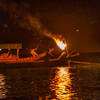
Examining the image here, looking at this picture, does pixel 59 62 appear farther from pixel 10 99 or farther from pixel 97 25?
pixel 97 25

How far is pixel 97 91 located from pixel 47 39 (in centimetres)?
4297

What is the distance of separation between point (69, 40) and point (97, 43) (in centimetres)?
630

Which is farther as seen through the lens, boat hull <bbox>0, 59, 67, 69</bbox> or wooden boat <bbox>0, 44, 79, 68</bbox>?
wooden boat <bbox>0, 44, 79, 68</bbox>

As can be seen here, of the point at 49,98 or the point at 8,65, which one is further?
the point at 8,65

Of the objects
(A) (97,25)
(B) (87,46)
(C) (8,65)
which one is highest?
(A) (97,25)

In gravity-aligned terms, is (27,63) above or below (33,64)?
above

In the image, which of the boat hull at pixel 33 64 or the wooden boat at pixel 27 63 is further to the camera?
the wooden boat at pixel 27 63

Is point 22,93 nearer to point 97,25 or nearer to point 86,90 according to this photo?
point 86,90

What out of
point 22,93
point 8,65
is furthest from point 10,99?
point 8,65

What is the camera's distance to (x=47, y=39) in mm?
55250

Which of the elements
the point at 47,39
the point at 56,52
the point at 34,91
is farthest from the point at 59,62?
the point at 56,52

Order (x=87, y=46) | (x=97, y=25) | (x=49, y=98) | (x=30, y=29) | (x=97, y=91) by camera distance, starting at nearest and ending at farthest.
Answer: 1. (x=49, y=98)
2. (x=97, y=91)
3. (x=30, y=29)
4. (x=97, y=25)
5. (x=87, y=46)

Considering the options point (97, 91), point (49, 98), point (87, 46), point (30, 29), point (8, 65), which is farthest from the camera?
point (87, 46)

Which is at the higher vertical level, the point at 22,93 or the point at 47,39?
the point at 47,39
